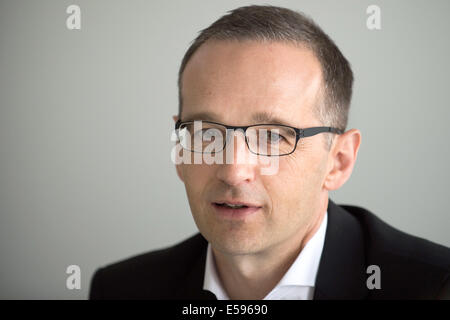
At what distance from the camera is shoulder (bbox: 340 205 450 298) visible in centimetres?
163

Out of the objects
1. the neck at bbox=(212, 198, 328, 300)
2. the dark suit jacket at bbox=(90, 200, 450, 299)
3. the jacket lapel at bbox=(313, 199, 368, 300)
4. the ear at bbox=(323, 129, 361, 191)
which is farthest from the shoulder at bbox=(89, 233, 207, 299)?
the ear at bbox=(323, 129, 361, 191)

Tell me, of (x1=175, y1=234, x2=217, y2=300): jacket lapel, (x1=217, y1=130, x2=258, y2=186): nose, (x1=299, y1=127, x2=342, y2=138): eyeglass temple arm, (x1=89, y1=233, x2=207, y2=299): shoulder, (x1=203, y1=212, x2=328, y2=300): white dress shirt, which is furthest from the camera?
(x1=89, y1=233, x2=207, y2=299): shoulder

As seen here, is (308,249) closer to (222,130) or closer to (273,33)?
(222,130)

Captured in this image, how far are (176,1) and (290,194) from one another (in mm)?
1860

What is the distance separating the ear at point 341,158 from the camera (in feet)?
5.63

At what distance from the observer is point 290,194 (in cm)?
154

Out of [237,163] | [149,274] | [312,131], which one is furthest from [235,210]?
[149,274]

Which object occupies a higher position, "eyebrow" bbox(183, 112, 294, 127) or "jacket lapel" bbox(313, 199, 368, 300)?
"eyebrow" bbox(183, 112, 294, 127)

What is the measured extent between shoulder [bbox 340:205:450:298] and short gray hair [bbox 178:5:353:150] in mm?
459

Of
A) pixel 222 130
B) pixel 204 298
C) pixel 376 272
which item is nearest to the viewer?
pixel 222 130

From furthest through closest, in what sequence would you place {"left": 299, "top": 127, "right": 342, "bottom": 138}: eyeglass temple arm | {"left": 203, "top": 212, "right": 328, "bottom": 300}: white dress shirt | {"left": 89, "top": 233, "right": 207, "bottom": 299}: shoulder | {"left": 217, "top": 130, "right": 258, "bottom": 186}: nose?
1. {"left": 89, "top": 233, "right": 207, "bottom": 299}: shoulder
2. {"left": 203, "top": 212, "right": 328, "bottom": 300}: white dress shirt
3. {"left": 299, "top": 127, "right": 342, "bottom": 138}: eyeglass temple arm
4. {"left": 217, "top": 130, "right": 258, "bottom": 186}: nose

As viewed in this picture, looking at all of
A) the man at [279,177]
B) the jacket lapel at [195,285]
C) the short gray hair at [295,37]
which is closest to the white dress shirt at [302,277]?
the man at [279,177]

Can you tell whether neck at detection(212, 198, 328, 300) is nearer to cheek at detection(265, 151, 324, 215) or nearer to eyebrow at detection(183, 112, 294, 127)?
cheek at detection(265, 151, 324, 215)
